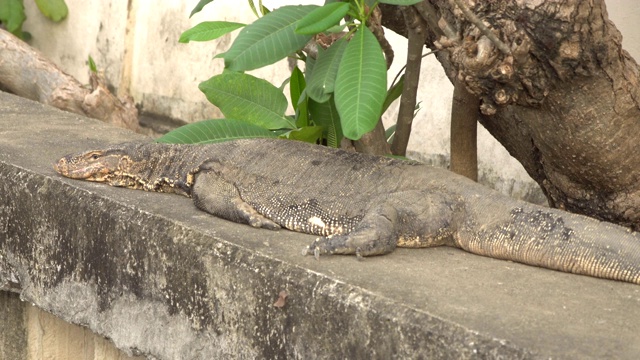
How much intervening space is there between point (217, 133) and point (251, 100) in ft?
0.78

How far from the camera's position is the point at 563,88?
318cm

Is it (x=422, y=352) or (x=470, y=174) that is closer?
(x=422, y=352)

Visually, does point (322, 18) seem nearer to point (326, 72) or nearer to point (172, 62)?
point (326, 72)

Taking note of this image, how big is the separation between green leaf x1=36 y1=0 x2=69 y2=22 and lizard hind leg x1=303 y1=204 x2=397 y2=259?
20.9 feet

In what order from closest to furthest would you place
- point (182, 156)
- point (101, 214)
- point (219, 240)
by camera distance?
point (219, 240), point (101, 214), point (182, 156)

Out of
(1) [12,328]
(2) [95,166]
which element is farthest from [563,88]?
(1) [12,328]

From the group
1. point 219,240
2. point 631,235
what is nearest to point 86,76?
point 219,240

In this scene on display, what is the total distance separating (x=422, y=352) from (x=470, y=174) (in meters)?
1.73

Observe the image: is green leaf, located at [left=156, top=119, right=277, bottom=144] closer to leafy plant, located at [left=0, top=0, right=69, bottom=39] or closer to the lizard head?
the lizard head

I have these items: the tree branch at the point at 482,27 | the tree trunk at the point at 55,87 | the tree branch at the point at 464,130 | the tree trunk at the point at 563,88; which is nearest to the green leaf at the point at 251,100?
the tree branch at the point at 464,130

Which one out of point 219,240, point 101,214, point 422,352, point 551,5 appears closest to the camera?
point 422,352

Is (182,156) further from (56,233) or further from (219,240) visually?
(219,240)

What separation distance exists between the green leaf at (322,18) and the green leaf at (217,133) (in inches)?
29.5

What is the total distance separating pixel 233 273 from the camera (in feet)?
9.98
